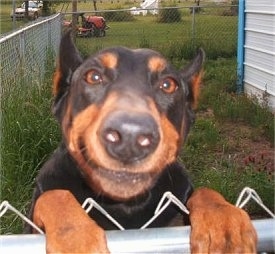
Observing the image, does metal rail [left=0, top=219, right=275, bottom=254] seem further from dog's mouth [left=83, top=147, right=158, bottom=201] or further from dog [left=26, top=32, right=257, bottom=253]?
dog's mouth [left=83, top=147, right=158, bottom=201]

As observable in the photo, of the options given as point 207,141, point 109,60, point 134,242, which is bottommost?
A: point 207,141

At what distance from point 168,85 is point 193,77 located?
39 centimetres

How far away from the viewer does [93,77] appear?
8.47 ft

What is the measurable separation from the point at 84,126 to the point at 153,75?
39 cm

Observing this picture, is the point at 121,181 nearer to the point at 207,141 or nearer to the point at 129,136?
the point at 129,136

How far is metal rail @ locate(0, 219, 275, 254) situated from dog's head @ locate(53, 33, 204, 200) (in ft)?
1.29

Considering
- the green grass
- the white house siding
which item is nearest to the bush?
the white house siding

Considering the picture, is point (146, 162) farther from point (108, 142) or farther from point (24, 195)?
point (24, 195)

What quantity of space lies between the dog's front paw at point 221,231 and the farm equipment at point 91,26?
15.1 meters

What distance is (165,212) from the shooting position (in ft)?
8.89

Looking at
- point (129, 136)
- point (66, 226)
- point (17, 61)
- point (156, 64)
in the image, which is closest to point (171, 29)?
point (17, 61)

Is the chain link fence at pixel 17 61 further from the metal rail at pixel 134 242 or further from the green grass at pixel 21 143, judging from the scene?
the metal rail at pixel 134 242

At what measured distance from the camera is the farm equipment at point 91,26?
17234 millimetres

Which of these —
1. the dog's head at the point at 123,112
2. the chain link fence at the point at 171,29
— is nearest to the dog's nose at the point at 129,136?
the dog's head at the point at 123,112
